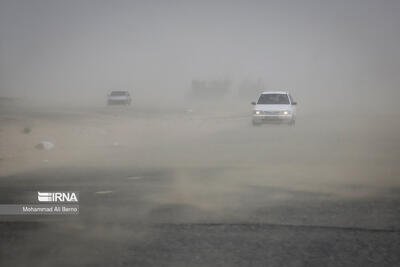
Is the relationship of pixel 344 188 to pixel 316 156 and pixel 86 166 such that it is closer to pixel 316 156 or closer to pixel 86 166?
pixel 316 156

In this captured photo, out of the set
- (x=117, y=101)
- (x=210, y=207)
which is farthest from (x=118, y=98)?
(x=210, y=207)

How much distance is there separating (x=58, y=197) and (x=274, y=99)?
19055mm

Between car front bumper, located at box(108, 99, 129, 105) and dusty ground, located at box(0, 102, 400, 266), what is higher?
car front bumper, located at box(108, 99, 129, 105)

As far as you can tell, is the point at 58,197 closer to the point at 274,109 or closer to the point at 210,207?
the point at 210,207

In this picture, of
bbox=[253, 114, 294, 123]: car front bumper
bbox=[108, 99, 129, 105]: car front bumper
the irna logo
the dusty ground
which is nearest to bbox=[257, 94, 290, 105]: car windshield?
bbox=[253, 114, 294, 123]: car front bumper

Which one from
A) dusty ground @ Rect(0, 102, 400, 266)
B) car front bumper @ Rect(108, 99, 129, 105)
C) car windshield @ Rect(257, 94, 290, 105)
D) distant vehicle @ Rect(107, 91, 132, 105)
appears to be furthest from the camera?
car front bumper @ Rect(108, 99, 129, 105)

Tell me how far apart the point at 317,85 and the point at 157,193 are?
120238mm

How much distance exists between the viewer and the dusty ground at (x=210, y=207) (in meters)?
5.42

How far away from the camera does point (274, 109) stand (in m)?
24.8

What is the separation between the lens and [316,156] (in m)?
14.5

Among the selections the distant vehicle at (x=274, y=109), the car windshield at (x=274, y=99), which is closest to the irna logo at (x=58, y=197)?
the distant vehicle at (x=274, y=109)

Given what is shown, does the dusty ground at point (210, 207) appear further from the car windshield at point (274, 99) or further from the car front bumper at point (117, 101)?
the car front bumper at point (117, 101)

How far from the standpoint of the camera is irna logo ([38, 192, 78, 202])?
781 cm

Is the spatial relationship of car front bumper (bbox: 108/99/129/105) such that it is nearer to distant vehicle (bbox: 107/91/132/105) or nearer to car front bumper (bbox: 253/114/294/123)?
distant vehicle (bbox: 107/91/132/105)
